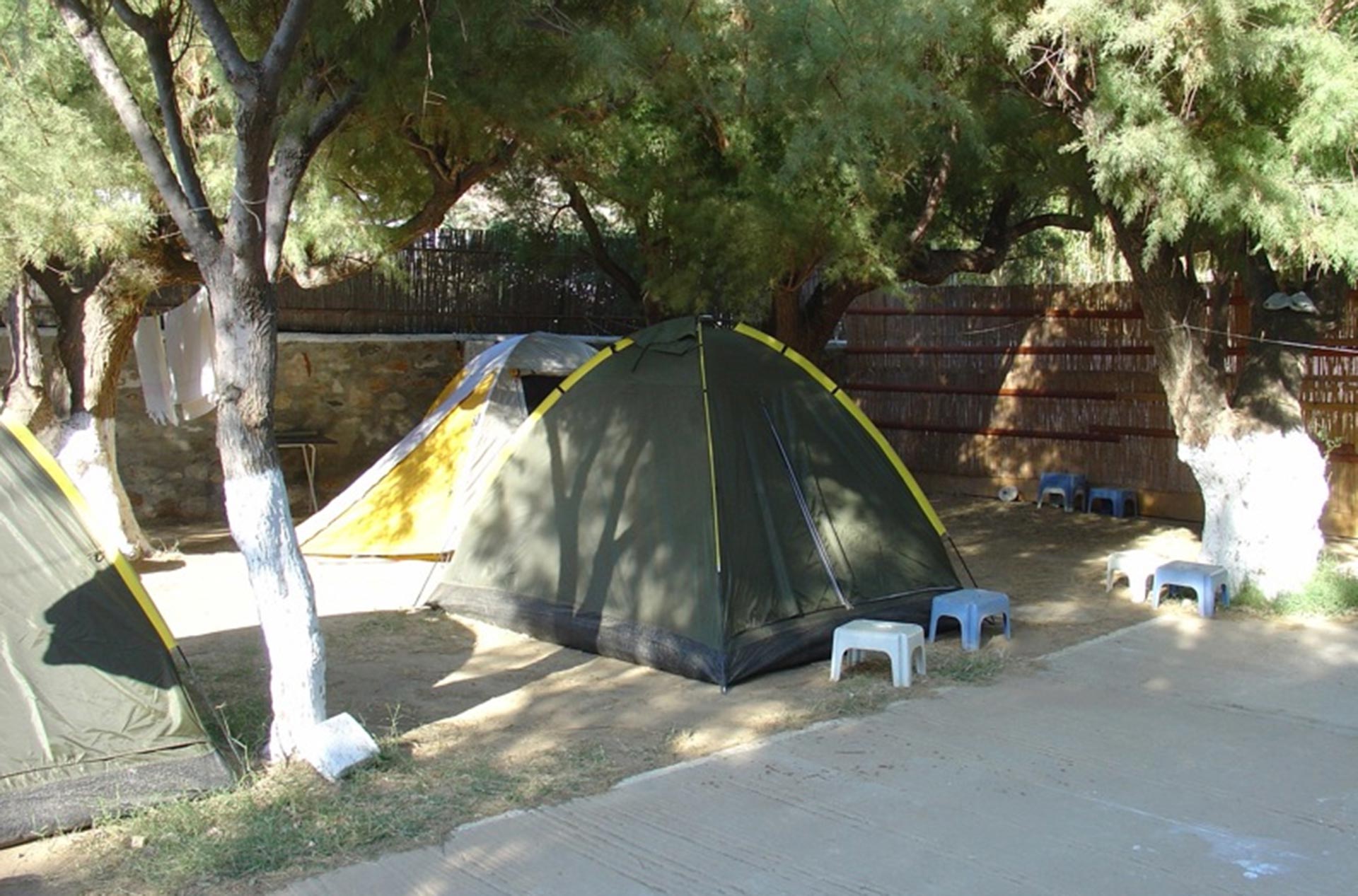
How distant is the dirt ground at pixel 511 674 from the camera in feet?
18.4

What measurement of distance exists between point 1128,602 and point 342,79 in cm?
570

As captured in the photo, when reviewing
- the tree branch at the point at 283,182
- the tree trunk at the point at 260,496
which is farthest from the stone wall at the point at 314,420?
the tree trunk at the point at 260,496

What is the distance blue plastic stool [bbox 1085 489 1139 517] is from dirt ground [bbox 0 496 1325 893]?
→ 2.14 metres

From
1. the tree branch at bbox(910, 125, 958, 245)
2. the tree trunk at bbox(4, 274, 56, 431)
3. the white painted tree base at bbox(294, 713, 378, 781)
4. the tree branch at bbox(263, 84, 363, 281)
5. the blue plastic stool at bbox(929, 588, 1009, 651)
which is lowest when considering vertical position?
the white painted tree base at bbox(294, 713, 378, 781)

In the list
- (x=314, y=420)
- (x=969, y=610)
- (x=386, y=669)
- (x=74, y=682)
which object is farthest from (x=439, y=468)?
(x=74, y=682)

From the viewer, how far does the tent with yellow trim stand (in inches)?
381

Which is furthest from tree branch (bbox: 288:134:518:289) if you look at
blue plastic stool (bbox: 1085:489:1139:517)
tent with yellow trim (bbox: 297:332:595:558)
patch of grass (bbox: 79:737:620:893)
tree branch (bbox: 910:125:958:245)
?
blue plastic stool (bbox: 1085:489:1139:517)

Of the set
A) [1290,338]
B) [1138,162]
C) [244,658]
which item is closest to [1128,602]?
[1290,338]

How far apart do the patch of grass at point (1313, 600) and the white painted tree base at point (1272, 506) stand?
0.05 m

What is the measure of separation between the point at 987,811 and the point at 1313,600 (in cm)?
409

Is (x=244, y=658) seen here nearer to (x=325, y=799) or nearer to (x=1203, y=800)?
(x=325, y=799)

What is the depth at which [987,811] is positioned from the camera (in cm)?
475

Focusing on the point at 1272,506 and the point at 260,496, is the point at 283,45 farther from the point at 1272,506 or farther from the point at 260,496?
the point at 1272,506

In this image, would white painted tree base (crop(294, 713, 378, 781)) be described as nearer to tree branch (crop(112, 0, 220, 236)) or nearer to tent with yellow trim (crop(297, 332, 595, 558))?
tree branch (crop(112, 0, 220, 236))
